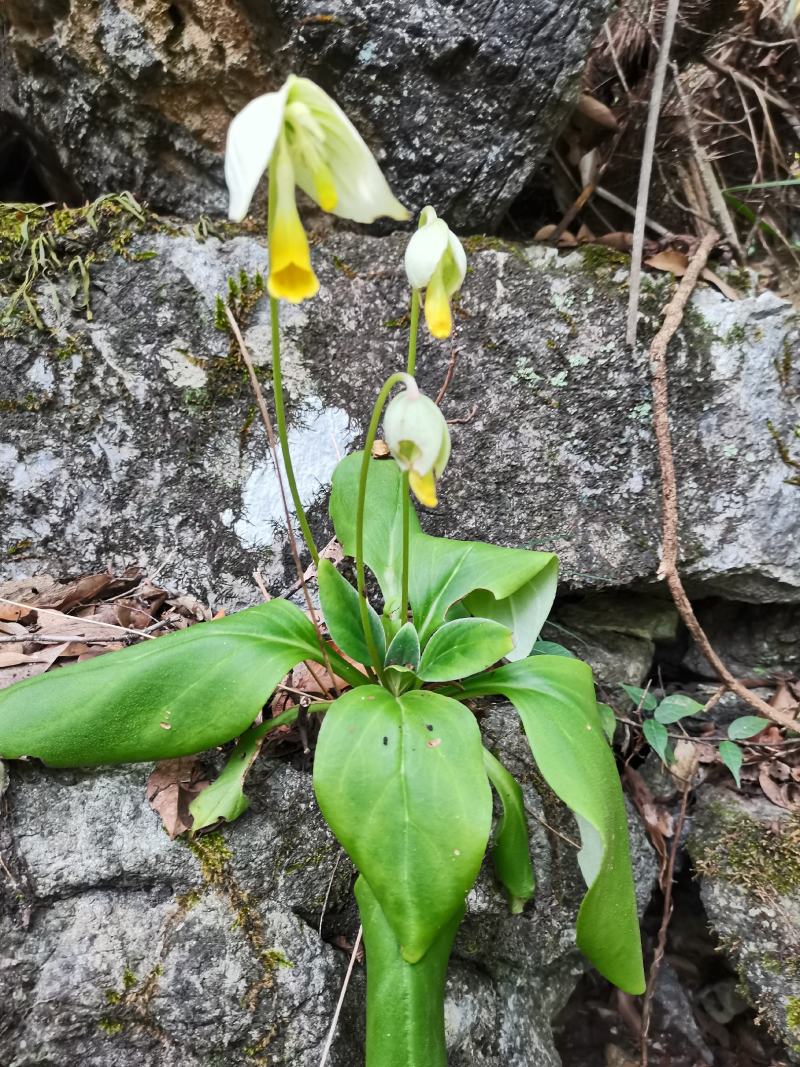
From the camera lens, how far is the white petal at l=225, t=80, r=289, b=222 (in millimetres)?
756

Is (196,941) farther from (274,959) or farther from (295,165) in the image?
(295,165)

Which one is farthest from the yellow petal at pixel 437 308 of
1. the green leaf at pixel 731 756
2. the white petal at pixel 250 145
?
the green leaf at pixel 731 756

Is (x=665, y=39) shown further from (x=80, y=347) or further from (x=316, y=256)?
(x=80, y=347)

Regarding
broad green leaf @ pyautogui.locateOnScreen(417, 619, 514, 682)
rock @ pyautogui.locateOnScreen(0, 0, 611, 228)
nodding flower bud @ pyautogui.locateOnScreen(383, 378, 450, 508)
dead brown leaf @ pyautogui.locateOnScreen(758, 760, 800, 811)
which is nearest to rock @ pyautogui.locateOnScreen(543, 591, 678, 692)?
dead brown leaf @ pyautogui.locateOnScreen(758, 760, 800, 811)

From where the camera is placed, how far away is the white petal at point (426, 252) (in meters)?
0.99

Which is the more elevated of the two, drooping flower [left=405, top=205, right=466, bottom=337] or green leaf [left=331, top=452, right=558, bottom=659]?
drooping flower [left=405, top=205, right=466, bottom=337]

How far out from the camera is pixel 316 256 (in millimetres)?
1726

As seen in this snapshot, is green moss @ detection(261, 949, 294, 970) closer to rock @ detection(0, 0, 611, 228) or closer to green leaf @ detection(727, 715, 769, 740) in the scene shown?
green leaf @ detection(727, 715, 769, 740)

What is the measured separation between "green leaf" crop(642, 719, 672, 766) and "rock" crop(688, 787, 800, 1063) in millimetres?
145

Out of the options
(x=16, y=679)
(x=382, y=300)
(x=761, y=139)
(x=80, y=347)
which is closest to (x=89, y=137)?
(x=80, y=347)

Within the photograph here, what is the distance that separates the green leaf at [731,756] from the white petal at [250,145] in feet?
4.95

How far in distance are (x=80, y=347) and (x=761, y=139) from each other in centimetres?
202

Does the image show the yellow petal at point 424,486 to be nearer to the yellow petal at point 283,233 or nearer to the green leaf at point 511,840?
the yellow petal at point 283,233

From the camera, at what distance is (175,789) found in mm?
1183
